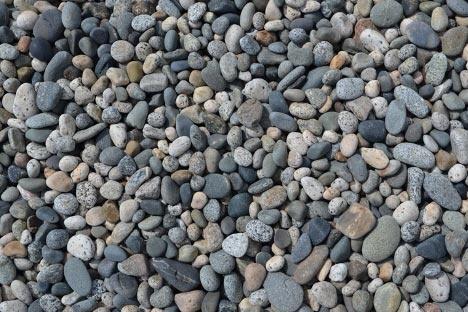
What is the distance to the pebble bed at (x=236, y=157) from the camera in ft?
4.47

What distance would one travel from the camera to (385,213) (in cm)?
139

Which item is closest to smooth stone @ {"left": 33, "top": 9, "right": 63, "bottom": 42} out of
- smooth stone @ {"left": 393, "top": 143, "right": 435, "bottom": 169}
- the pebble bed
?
the pebble bed

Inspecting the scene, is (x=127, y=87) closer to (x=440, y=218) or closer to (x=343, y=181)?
(x=343, y=181)

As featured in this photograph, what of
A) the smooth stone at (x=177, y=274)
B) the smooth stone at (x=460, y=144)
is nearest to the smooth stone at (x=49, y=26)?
the smooth stone at (x=177, y=274)

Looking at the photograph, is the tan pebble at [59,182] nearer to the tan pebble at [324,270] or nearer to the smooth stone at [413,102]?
the tan pebble at [324,270]

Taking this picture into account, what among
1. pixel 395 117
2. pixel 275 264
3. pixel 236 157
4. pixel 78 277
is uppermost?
pixel 395 117

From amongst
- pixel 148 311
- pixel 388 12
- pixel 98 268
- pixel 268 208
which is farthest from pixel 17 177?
pixel 388 12

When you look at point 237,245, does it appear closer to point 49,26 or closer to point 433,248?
point 433,248

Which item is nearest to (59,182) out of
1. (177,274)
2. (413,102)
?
(177,274)

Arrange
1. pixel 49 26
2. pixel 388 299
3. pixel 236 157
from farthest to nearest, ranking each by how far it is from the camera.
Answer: pixel 49 26 → pixel 236 157 → pixel 388 299

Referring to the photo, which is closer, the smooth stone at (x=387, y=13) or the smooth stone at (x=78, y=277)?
the smooth stone at (x=78, y=277)

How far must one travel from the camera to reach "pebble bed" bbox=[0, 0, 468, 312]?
4.47 ft

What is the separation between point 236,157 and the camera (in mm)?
1423

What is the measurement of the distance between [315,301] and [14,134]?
0.87m
